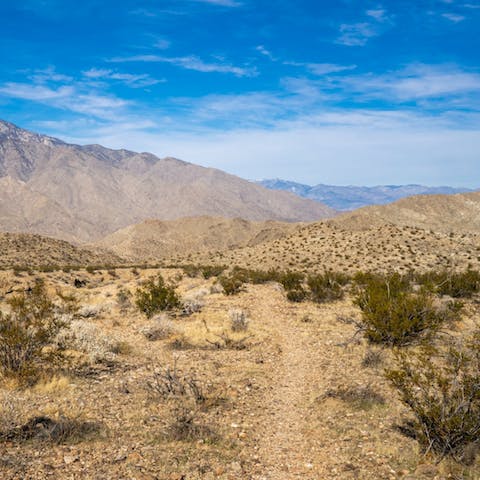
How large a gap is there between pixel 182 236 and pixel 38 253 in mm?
75812

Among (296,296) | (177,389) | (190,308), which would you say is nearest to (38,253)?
(190,308)

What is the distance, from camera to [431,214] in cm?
8600

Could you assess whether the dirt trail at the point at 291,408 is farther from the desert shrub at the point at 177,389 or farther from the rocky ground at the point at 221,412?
the desert shrub at the point at 177,389

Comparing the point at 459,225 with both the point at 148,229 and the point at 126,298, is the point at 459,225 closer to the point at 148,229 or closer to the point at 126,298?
the point at 126,298

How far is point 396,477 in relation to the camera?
6.14 m

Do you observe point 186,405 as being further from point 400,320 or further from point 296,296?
point 296,296

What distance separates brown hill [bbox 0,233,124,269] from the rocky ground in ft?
154

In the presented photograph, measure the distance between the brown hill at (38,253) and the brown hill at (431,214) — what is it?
41.0m

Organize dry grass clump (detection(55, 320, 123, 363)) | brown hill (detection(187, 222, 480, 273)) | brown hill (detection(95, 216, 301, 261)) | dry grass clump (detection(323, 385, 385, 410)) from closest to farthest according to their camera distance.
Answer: dry grass clump (detection(323, 385, 385, 410)) → dry grass clump (detection(55, 320, 123, 363)) → brown hill (detection(187, 222, 480, 273)) → brown hill (detection(95, 216, 301, 261))

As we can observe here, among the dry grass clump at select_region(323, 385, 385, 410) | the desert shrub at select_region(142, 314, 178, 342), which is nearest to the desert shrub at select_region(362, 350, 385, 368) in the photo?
the dry grass clump at select_region(323, 385, 385, 410)

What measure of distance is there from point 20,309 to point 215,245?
11484cm

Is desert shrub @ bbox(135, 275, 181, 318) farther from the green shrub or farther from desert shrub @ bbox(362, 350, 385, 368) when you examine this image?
desert shrub @ bbox(362, 350, 385, 368)

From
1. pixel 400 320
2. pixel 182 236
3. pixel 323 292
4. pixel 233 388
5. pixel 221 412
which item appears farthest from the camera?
pixel 182 236

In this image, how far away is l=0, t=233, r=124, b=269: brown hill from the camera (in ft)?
181
